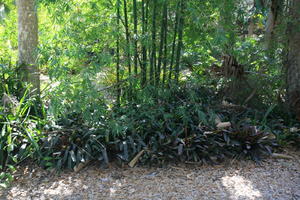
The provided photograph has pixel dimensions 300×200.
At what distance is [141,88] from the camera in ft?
10.7

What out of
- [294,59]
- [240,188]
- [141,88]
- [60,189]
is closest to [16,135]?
[60,189]

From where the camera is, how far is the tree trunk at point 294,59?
11.3 ft

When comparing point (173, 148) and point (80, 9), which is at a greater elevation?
point (80, 9)

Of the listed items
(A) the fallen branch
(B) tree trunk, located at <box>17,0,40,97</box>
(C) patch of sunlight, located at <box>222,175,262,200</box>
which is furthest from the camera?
(B) tree trunk, located at <box>17,0,40,97</box>

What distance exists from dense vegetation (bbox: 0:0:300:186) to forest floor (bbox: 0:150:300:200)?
0.11 metres

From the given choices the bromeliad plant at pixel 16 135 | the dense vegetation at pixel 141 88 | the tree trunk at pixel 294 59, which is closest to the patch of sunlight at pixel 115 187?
the dense vegetation at pixel 141 88

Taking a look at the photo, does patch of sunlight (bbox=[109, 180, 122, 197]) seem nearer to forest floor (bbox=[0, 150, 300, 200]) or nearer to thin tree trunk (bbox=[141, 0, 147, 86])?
forest floor (bbox=[0, 150, 300, 200])

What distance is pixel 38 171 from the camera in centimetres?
281

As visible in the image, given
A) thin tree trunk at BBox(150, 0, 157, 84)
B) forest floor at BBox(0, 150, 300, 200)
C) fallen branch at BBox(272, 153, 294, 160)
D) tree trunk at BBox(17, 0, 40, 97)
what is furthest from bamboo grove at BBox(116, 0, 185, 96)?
fallen branch at BBox(272, 153, 294, 160)

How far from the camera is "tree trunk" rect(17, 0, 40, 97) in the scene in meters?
3.61

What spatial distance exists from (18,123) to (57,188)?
73cm

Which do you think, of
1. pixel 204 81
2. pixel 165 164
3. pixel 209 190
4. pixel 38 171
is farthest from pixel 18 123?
pixel 204 81

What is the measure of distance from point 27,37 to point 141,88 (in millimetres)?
1531

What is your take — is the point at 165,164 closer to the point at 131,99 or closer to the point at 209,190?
the point at 209,190
